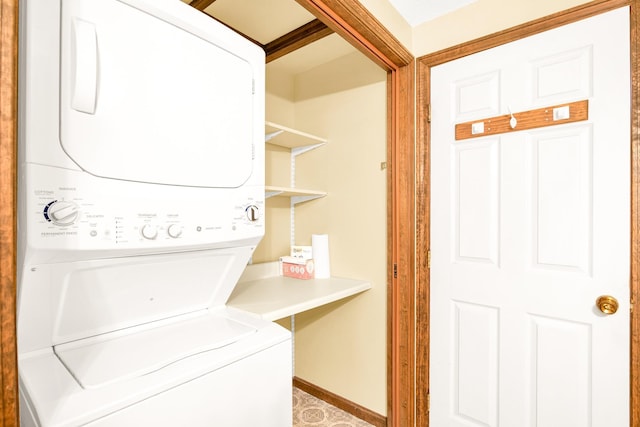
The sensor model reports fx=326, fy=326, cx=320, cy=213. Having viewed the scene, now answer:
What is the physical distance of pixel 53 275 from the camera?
876mm

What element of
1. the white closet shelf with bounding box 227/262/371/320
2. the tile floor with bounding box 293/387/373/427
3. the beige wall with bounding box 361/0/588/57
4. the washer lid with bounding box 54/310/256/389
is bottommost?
the tile floor with bounding box 293/387/373/427

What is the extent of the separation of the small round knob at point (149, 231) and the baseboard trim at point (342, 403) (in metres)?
1.84

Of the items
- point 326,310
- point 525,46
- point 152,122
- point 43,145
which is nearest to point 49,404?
point 43,145

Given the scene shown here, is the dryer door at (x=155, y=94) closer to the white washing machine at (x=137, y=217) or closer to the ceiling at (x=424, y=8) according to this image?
the white washing machine at (x=137, y=217)

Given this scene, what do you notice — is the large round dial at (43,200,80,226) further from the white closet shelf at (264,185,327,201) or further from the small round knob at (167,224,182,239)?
the white closet shelf at (264,185,327,201)

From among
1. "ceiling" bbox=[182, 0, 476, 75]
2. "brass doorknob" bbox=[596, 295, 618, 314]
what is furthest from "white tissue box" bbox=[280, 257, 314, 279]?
"brass doorknob" bbox=[596, 295, 618, 314]

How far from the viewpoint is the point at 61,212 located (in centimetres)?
82

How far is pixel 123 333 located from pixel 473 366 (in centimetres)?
168

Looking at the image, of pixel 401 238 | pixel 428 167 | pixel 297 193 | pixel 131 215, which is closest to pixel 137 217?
pixel 131 215

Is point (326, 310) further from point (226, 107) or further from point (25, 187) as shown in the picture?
point (25, 187)

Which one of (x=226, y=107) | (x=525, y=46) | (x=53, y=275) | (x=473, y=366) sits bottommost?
(x=473, y=366)

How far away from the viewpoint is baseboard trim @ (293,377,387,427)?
2082mm

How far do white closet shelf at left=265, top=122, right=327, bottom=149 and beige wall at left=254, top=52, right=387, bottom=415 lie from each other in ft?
0.30

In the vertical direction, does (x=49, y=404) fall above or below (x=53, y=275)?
below
